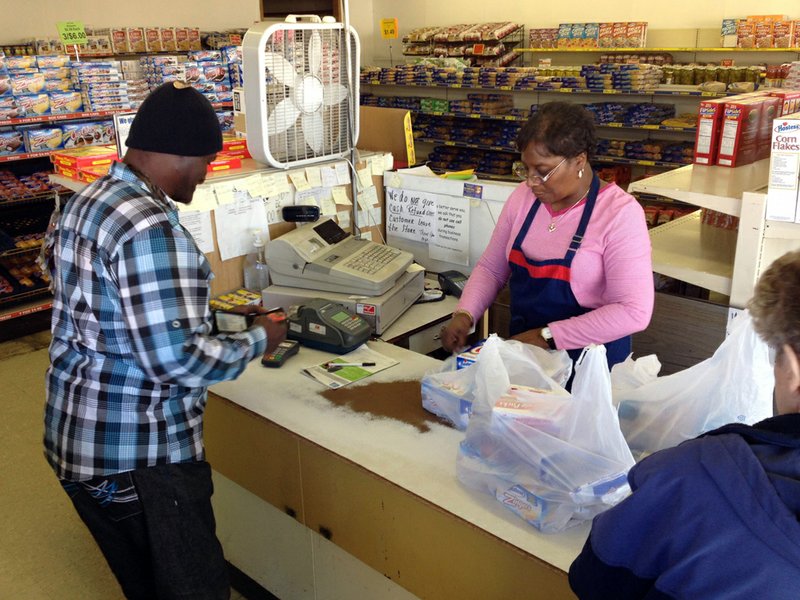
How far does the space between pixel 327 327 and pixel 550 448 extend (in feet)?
3.50

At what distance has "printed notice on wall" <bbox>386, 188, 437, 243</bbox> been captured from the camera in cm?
313

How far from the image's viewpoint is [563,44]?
6652 mm

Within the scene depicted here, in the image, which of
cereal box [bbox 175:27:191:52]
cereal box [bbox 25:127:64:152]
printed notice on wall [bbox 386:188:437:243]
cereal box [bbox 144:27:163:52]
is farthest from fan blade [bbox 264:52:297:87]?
cereal box [bbox 175:27:191:52]

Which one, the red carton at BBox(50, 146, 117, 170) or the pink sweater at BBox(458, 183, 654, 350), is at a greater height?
the red carton at BBox(50, 146, 117, 170)

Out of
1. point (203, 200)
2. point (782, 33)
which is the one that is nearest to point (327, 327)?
point (203, 200)

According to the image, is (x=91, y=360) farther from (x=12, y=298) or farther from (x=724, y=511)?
(x=12, y=298)

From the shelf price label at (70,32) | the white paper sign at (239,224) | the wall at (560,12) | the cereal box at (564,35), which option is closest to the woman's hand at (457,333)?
the white paper sign at (239,224)

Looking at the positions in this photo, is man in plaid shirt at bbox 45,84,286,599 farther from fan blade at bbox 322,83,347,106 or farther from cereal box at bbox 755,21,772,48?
cereal box at bbox 755,21,772,48

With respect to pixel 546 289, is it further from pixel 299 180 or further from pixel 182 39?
pixel 182 39

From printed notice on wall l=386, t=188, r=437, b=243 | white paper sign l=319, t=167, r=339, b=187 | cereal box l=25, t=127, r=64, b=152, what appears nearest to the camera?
white paper sign l=319, t=167, r=339, b=187

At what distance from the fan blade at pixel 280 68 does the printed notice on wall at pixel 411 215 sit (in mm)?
697

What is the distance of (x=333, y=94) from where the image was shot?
2.99 meters

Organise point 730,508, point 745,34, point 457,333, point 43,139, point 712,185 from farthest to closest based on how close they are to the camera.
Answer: point 745,34
point 43,139
point 712,185
point 457,333
point 730,508

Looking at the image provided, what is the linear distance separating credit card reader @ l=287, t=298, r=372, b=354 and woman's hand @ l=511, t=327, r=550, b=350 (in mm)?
510
